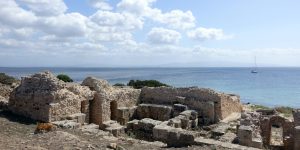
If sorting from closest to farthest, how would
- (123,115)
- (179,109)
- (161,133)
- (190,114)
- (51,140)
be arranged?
(51,140) → (161,133) → (190,114) → (123,115) → (179,109)

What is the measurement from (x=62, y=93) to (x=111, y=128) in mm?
2854

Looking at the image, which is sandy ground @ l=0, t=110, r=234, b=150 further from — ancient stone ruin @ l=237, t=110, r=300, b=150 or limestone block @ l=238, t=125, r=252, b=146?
ancient stone ruin @ l=237, t=110, r=300, b=150

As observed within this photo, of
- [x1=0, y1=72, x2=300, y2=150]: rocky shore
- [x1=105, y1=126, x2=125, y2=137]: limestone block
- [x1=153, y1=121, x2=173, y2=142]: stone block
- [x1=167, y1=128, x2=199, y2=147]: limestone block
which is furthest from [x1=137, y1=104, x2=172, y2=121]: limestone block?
[x1=167, y1=128, x2=199, y2=147]: limestone block

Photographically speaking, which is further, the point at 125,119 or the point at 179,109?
the point at 179,109

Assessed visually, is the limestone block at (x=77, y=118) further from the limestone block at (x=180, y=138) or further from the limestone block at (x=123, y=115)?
the limestone block at (x=180, y=138)

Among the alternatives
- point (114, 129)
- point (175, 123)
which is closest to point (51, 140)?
point (114, 129)

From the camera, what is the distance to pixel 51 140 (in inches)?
453

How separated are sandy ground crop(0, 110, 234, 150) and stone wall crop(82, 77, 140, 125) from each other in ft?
13.2

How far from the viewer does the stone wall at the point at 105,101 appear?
1891 cm

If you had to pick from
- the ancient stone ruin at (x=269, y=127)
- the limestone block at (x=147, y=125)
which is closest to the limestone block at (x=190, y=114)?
the limestone block at (x=147, y=125)

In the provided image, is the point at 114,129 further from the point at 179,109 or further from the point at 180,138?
the point at 179,109

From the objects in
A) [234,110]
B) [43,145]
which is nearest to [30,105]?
[43,145]

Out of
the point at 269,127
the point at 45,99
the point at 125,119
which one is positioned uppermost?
the point at 45,99

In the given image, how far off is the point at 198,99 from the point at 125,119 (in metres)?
4.75
